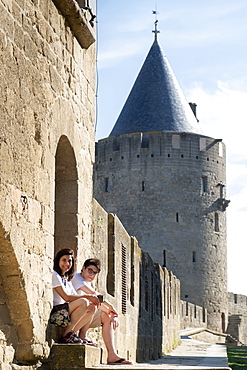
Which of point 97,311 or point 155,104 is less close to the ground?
point 155,104

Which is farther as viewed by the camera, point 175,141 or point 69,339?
point 175,141

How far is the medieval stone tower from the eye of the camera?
1497 inches

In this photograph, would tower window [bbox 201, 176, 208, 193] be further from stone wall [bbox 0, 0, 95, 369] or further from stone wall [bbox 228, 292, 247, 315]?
stone wall [bbox 0, 0, 95, 369]

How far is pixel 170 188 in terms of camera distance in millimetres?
38594

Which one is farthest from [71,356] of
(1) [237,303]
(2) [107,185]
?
(1) [237,303]

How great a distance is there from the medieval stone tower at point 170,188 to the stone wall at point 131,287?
1953cm

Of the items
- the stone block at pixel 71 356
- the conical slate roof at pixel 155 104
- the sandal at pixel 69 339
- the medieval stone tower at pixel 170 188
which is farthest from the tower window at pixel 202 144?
the stone block at pixel 71 356

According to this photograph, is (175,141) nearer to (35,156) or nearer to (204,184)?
(204,184)

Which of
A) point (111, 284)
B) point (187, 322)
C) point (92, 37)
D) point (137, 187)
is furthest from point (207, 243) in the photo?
point (92, 37)

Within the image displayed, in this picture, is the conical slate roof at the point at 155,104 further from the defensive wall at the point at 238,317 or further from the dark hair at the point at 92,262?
the dark hair at the point at 92,262

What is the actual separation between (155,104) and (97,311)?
32.4 m

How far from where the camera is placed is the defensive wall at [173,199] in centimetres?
3800

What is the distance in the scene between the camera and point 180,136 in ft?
126

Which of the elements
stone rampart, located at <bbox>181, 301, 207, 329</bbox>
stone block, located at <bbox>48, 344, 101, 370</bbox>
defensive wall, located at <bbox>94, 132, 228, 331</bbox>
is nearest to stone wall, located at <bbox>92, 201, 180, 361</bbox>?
stone block, located at <bbox>48, 344, 101, 370</bbox>
